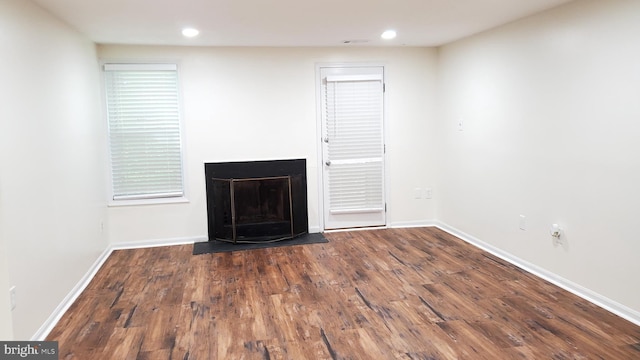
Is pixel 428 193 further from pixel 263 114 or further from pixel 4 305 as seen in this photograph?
pixel 4 305

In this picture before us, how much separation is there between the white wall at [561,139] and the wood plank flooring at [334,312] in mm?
321

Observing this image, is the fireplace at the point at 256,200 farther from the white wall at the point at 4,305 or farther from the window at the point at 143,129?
the white wall at the point at 4,305

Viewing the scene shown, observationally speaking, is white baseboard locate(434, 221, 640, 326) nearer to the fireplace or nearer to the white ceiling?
the fireplace

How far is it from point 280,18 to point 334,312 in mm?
2360

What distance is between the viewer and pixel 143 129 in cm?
523

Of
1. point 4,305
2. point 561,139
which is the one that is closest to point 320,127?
point 561,139

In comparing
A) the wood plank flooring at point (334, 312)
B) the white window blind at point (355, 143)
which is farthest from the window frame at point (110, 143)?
the white window blind at point (355, 143)

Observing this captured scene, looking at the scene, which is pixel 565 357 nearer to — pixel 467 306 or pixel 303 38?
pixel 467 306

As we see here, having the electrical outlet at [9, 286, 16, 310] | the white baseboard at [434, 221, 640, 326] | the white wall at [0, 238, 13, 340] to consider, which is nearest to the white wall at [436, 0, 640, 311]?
the white baseboard at [434, 221, 640, 326]

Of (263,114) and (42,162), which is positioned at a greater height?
(263,114)

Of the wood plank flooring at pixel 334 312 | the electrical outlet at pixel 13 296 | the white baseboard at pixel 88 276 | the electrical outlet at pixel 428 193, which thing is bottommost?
the wood plank flooring at pixel 334 312

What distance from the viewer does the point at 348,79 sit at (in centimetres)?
563

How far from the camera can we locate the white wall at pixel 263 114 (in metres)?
5.30

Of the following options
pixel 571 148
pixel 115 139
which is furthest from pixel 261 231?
pixel 571 148
